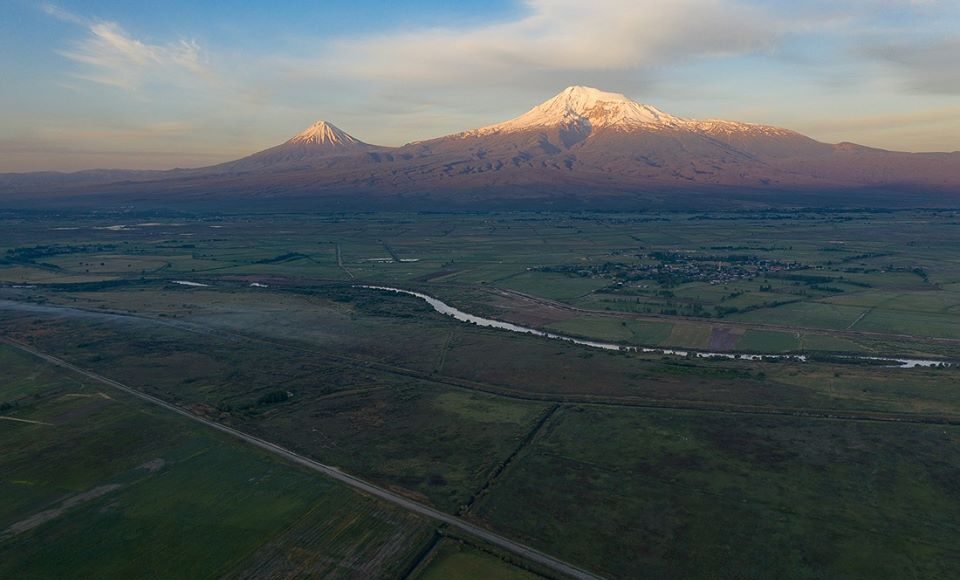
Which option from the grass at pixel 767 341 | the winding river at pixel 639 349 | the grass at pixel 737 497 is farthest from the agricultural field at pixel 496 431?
the winding river at pixel 639 349

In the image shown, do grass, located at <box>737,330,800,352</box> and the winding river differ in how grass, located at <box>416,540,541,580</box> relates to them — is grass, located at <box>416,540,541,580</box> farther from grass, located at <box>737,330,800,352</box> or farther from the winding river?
grass, located at <box>737,330,800,352</box>

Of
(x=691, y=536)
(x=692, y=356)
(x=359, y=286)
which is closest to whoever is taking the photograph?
(x=691, y=536)

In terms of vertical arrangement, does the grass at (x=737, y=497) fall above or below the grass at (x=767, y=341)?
below

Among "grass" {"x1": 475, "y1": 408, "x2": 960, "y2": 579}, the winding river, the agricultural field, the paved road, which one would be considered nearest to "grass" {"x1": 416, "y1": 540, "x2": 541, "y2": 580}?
the agricultural field

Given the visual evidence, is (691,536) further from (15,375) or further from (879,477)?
(15,375)

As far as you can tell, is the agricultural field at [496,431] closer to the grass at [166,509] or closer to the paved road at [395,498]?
the grass at [166,509]

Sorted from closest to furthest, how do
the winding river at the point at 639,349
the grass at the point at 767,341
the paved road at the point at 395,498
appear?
the paved road at the point at 395,498, the winding river at the point at 639,349, the grass at the point at 767,341

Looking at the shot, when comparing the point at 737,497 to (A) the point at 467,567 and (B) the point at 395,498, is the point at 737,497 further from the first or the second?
(B) the point at 395,498

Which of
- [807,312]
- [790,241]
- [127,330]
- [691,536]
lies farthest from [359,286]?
[790,241]
